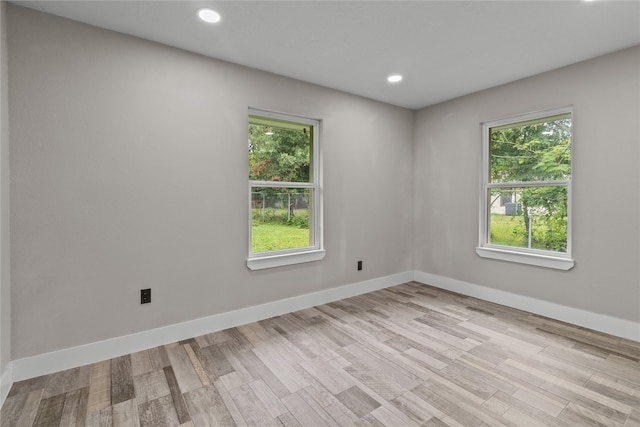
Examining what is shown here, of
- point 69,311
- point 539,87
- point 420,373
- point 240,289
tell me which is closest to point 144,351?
point 69,311

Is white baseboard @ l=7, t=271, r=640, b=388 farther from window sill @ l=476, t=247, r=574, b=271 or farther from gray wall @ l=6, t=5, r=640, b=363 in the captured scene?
window sill @ l=476, t=247, r=574, b=271

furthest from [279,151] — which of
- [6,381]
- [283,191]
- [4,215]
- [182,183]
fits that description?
[6,381]

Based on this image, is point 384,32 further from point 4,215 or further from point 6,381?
point 6,381

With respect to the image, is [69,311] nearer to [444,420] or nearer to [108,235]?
[108,235]

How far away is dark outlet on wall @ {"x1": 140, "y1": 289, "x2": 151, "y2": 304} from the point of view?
2.48 metres

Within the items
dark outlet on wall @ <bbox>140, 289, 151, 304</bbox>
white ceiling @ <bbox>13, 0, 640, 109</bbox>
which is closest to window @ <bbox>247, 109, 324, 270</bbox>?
white ceiling @ <bbox>13, 0, 640, 109</bbox>

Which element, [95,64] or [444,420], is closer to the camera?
[444,420]

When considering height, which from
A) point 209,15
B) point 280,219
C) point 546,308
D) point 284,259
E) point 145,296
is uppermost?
point 209,15

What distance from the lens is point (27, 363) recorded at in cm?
207

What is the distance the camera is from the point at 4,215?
193 cm

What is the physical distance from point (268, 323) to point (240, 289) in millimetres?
437

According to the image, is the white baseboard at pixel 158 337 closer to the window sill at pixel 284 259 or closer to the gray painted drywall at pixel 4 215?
the gray painted drywall at pixel 4 215

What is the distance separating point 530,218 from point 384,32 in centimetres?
256

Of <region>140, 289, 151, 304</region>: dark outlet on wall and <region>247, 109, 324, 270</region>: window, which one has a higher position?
<region>247, 109, 324, 270</region>: window
